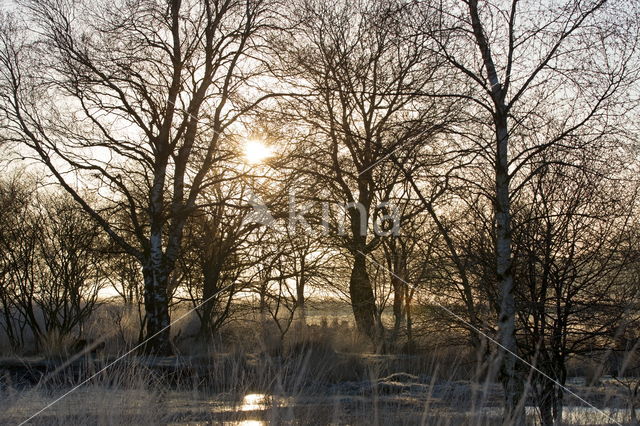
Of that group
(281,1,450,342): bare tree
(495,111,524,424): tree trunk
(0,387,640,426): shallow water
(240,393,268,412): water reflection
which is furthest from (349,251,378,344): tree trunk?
(495,111,524,424): tree trunk

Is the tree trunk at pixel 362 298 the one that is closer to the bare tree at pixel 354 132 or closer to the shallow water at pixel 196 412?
the bare tree at pixel 354 132

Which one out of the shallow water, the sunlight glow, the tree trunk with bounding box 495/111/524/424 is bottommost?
the shallow water

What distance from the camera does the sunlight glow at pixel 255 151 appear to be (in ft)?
49.2

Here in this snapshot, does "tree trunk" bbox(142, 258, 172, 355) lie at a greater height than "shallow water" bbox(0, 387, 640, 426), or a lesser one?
greater

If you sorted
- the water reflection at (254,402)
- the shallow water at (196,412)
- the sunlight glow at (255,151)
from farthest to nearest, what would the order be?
1. the sunlight glow at (255,151)
2. the water reflection at (254,402)
3. the shallow water at (196,412)

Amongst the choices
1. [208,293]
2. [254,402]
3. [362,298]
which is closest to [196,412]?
[254,402]

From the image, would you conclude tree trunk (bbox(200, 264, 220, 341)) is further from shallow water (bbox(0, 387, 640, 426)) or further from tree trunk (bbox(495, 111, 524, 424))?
tree trunk (bbox(495, 111, 524, 424))

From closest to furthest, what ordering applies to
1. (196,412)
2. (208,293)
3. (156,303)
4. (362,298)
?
(196,412)
(156,303)
(208,293)
(362,298)

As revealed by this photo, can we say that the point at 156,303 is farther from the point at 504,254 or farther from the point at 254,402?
the point at 504,254

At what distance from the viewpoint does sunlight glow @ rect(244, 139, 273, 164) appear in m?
15.0

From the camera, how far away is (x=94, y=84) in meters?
15.6

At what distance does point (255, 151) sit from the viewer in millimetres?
15398

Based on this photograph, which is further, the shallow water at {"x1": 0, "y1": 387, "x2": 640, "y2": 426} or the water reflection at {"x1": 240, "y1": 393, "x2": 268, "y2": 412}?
the water reflection at {"x1": 240, "y1": 393, "x2": 268, "y2": 412}

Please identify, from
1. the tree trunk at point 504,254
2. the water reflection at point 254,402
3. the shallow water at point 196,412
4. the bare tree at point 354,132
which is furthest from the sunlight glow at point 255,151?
the tree trunk at point 504,254
